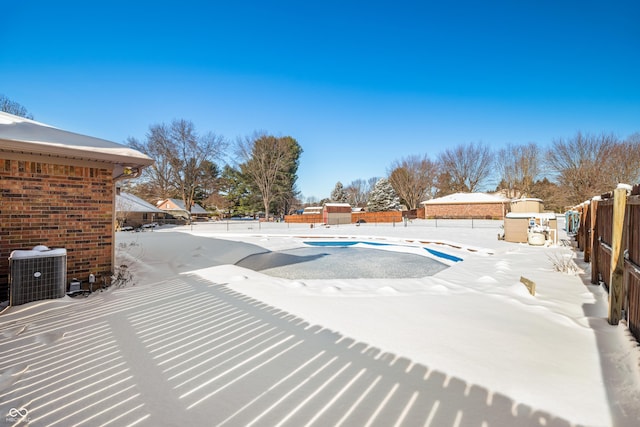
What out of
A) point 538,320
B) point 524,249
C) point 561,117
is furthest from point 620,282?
point 561,117

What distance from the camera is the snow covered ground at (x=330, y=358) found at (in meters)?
1.77

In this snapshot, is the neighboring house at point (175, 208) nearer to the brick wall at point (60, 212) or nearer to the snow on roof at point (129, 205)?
the snow on roof at point (129, 205)

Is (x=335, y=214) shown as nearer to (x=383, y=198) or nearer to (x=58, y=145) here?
(x=383, y=198)

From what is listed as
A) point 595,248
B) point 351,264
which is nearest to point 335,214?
point 351,264

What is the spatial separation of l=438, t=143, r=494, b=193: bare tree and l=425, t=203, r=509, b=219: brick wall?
7.71 metres

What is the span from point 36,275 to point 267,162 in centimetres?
3102

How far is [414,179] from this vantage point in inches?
1512

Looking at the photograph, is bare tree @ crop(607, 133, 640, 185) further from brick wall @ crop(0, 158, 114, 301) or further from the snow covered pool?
brick wall @ crop(0, 158, 114, 301)

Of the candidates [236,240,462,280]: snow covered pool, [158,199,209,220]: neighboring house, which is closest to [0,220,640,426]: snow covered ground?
[236,240,462,280]: snow covered pool

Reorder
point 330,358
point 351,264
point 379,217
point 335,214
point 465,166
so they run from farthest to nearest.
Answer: point 465,166
point 379,217
point 335,214
point 351,264
point 330,358

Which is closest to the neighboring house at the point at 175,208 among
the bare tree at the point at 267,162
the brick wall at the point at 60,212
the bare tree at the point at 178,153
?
the bare tree at the point at 178,153

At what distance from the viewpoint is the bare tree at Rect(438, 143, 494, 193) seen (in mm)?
35406

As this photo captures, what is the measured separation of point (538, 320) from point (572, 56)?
15.6m

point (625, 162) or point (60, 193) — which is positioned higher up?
point (625, 162)
